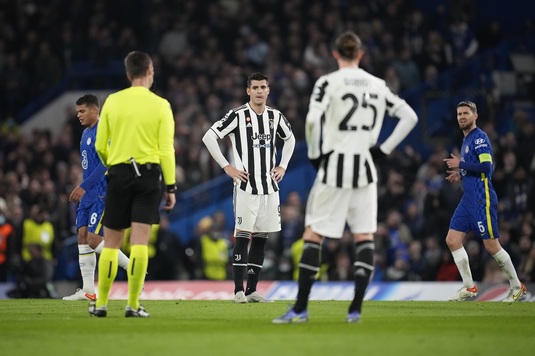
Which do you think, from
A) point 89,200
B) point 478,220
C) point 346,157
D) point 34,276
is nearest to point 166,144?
point 346,157

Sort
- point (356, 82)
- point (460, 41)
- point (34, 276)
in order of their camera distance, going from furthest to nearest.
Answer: point (460, 41) < point (34, 276) < point (356, 82)

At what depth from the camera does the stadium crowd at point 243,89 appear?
72.3 ft

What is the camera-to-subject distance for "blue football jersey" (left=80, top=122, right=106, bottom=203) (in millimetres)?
14477

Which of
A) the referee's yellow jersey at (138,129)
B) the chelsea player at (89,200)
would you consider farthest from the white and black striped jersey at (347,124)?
the chelsea player at (89,200)

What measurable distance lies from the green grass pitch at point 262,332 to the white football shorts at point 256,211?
111 cm

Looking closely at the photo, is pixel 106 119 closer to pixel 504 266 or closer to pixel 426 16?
pixel 504 266

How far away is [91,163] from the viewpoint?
1454 centimetres

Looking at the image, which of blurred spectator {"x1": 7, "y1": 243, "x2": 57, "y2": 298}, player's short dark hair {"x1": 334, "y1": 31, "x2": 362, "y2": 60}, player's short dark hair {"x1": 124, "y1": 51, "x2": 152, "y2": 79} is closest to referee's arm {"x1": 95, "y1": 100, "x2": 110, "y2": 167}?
player's short dark hair {"x1": 124, "y1": 51, "x2": 152, "y2": 79}

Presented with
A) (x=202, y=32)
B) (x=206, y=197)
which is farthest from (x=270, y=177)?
(x=202, y=32)

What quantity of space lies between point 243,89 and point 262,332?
17515 millimetres

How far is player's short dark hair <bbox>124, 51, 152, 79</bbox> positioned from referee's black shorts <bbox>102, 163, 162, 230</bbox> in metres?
0.91

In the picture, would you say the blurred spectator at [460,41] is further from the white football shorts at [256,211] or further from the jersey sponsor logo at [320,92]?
the jersey sponsor logo at [320,92]

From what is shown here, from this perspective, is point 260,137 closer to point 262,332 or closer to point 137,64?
point 137,64

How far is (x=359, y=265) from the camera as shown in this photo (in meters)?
10.6
